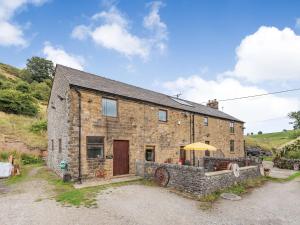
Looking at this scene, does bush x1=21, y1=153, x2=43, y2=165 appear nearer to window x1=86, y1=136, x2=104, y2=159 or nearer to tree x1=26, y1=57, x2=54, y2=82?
window x1=86, y1=136, x2=104, y2=159

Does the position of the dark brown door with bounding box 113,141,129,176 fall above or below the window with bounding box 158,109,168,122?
below

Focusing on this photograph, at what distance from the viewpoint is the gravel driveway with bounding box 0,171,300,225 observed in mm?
7563

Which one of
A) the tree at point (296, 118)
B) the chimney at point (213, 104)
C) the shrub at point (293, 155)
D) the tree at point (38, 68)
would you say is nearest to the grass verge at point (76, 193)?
the shrub at point (293, 155)

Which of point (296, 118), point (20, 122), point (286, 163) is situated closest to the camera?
point (286, 163)

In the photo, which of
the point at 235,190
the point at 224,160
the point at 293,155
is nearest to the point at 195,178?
the point at 235,190

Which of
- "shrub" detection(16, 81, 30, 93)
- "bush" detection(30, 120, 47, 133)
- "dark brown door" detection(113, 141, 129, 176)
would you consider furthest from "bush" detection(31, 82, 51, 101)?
"dark brown door" detection(113, 141, 129, 176)

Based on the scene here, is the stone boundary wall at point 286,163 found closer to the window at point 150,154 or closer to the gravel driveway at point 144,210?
the gravel driveway at point 144,210

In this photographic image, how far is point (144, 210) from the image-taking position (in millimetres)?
8570

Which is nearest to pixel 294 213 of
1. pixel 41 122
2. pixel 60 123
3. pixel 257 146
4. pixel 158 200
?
pixel 158 200

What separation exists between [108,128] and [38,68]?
49.2m

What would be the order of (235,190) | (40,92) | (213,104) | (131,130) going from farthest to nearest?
(40,92) < (213,104) < (131,130) < (235,190)

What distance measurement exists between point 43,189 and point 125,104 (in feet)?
24.0

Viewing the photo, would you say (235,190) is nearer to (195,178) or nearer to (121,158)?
(195,178)

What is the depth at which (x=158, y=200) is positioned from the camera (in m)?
9.94
